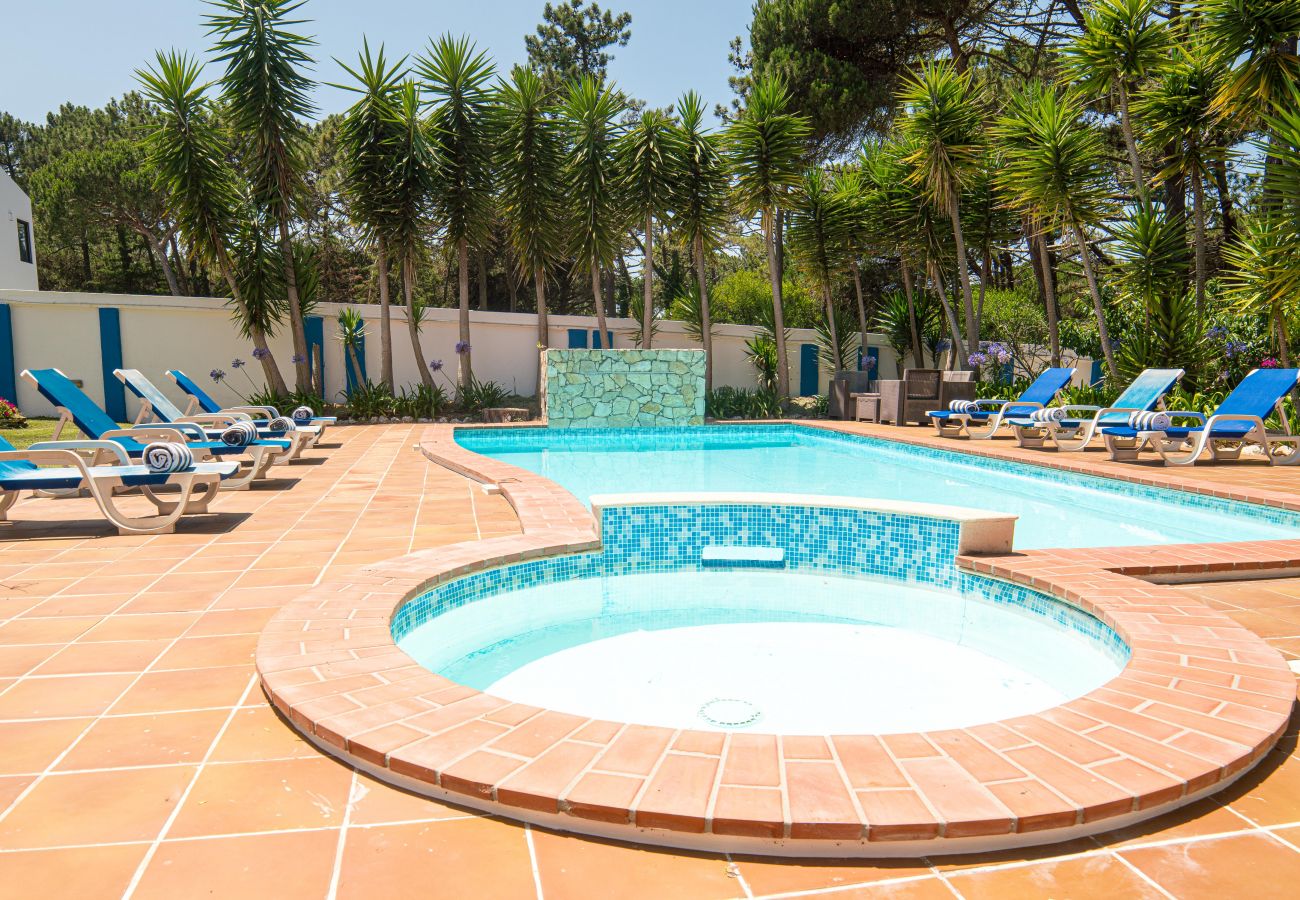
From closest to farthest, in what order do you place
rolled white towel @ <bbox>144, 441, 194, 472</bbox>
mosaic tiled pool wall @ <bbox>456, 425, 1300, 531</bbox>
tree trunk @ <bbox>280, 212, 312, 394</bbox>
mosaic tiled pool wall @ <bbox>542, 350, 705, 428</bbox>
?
rolled white towel @ <bbox>144, 441, 194, 472</bbox> → mosaic tiled pool wall @ <bbox>456, 425, 1300, 531</bbox> → mosaic tiled pool wall @ <bbox>542, 350, 705, 428</bbox> → tree trunk @ <bbox>280, 212, 312, 394</bbox>

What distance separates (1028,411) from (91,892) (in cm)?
1135

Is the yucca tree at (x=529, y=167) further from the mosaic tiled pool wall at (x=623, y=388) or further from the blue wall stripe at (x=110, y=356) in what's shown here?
the blue wall stripe at (x=110, y=356)

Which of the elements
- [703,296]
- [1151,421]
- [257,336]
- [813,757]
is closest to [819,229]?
[703,296]

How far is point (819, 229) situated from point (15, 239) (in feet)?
62.5

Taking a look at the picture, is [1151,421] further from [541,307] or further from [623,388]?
[541,307]

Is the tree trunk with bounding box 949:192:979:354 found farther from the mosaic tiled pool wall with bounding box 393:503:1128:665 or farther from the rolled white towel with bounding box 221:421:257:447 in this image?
the rolled white towel with bounding box 221:421:257:447

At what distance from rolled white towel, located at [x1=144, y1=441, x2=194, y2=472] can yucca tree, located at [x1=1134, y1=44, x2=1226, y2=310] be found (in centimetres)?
1264

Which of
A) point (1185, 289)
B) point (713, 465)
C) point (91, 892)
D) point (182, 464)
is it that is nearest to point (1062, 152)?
point (1185, 289)

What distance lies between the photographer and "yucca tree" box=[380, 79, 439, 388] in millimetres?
14125

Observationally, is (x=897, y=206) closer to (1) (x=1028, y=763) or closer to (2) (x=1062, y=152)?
(2) (x=1062, y=152)

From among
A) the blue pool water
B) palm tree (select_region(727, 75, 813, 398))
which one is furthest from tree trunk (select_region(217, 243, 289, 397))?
palm tree (select_region(727, 75, 813, 398))

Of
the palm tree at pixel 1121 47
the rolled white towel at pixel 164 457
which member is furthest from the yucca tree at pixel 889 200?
the rolled white towel at pixel 164 457

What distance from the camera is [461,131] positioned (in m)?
14.6

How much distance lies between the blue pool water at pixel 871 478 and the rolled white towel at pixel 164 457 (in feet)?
10.2
